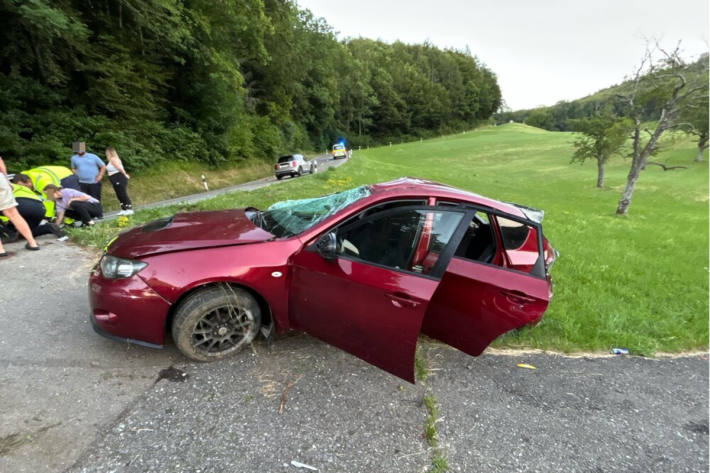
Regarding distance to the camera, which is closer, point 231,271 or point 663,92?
point 231,271

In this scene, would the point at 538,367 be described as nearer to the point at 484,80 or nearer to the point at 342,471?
the point at 342,471

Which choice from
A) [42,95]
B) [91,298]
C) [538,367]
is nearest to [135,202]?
[42,95]

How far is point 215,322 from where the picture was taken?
2.65 m

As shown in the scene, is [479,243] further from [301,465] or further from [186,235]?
[186,235]

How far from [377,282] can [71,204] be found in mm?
6830

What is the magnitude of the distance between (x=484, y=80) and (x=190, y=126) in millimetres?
101807

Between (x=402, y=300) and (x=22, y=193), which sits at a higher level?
(x=22, y=193)

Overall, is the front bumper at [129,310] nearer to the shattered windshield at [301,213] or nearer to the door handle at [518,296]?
the shattered windshield at [301,213]

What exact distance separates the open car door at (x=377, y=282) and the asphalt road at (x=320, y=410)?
373mm

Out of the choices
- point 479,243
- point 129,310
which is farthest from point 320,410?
point 479,243

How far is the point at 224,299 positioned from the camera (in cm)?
258

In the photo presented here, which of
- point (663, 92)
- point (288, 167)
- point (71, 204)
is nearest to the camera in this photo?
point (71, 204)

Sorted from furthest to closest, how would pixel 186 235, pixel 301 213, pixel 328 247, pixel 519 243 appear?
pixel 301 213 → pixel 519 243 → pixel 186 235 → pixel 328 247

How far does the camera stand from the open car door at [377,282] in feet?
7.56
